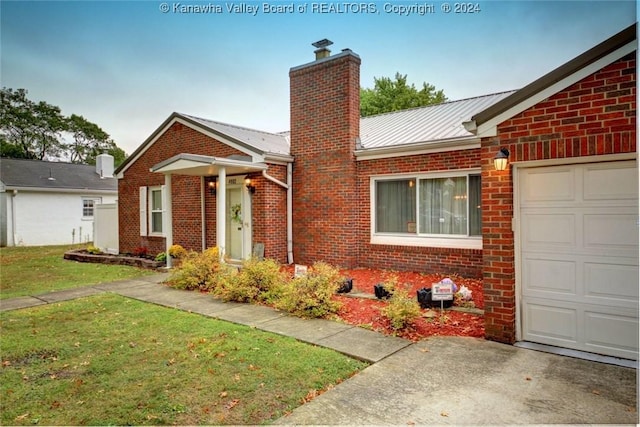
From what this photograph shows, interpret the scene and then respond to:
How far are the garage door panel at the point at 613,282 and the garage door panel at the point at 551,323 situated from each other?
12.9 inches

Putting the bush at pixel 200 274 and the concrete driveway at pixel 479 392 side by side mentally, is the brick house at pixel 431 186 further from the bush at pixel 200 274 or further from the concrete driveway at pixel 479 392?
the bush at pixel 200 274

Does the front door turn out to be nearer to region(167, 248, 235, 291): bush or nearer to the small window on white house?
region(167, 248, 235, 291): bush

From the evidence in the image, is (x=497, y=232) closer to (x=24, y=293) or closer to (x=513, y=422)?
(x=513, y=422)

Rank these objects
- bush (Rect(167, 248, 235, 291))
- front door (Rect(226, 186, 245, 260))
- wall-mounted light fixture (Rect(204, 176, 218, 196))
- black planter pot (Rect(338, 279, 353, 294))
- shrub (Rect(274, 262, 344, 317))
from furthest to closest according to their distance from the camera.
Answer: wall-mounted light fixture (Rect(204, 176, 218, 196)) < front door (Rect(226, 186, 245, 260)) < bush (Rect(167, 248, 235, 291)) < black planter pot (Rect(338, 279, 353, 294)) < shrub (Rect(274, 262, 344, 317))

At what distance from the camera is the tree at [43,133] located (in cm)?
3619

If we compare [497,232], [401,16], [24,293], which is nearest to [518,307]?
[497,232]

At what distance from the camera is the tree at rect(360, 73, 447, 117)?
33.9 m

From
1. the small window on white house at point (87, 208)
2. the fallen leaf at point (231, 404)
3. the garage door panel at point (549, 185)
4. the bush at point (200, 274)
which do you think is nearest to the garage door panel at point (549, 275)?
the garage door panel at point (549, 185)

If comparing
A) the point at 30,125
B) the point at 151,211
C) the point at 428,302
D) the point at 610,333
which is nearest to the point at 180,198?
the point at 151,211

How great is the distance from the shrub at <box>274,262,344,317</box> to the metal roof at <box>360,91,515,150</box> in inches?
179

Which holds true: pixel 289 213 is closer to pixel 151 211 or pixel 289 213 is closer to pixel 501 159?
pixel 151 211

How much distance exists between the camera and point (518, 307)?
4797 millimetres

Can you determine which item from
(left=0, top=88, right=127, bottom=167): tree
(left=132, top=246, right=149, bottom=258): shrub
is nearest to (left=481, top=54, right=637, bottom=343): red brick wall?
(left=132, top=246, right=149, bottom=258): shrub

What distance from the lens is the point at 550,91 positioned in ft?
14.3
